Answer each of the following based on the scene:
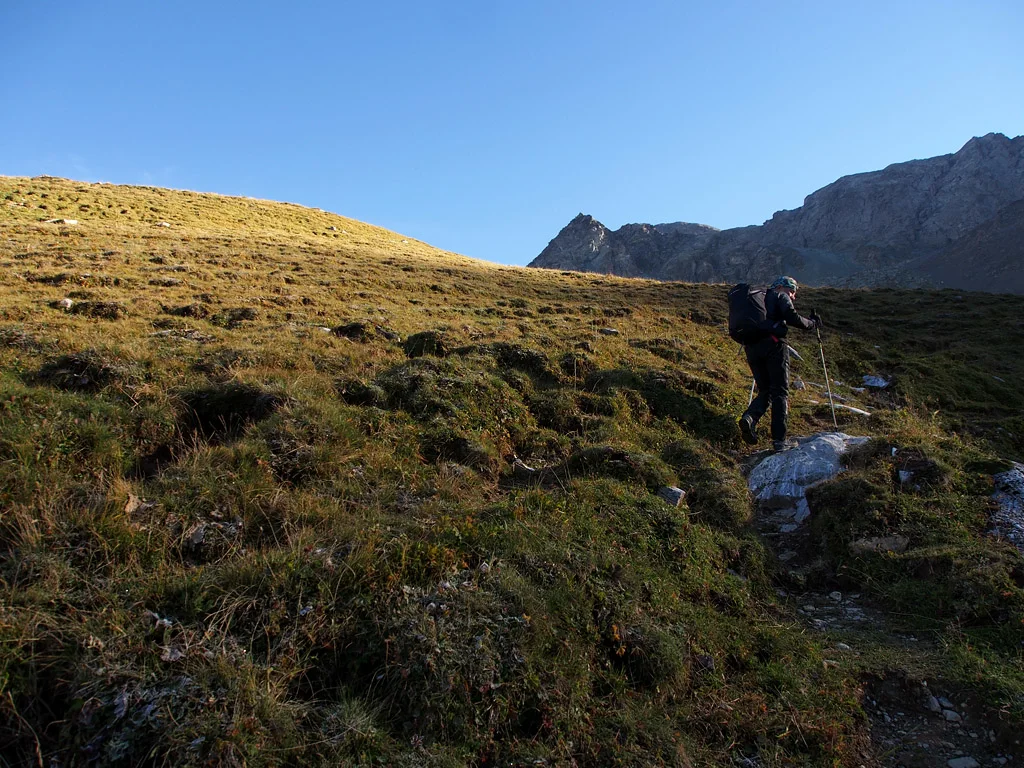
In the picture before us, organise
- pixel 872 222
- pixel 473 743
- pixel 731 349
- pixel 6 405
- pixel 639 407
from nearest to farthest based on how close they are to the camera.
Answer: pixel 473 743
pixel 6 405
pixel 639 407
pixel 731 349
pixel 872 222

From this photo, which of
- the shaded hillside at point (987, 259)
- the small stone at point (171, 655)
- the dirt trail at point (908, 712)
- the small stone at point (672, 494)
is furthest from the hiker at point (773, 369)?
the shaded hillside at point (987, 259)

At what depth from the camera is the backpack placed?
30.0 ft

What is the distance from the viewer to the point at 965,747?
145 inches

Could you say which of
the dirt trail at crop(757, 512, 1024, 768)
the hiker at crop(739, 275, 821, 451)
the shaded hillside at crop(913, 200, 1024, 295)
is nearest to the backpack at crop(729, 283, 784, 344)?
the hiker at crop(739, 275, 821, 451)

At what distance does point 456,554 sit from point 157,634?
2.08m

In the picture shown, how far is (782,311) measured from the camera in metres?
9.34

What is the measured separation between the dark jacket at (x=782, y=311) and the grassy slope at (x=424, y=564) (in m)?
1.91

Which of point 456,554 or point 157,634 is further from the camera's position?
point 456,554

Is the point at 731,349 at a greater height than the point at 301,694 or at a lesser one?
greater

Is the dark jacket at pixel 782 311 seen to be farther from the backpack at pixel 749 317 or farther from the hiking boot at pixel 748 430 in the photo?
the hiking boot at pixel 748 430

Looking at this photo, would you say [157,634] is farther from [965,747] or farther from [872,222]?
[872,222]

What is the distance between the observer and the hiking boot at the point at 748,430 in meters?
8.99

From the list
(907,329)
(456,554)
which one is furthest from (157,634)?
(907,329)

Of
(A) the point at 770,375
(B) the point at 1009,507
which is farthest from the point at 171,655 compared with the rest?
(A) the point at 770,375
